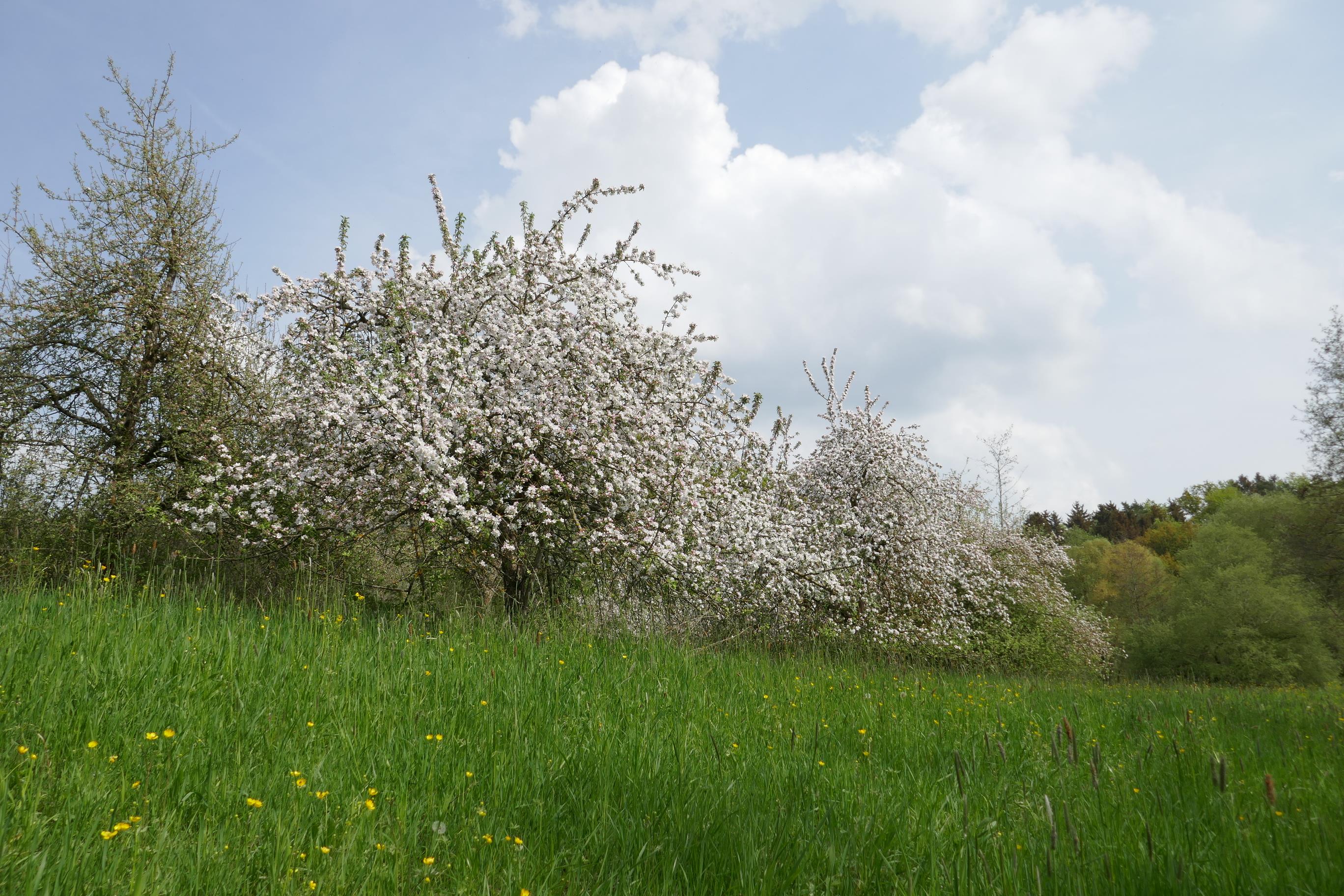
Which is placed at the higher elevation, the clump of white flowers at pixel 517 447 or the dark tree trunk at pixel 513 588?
the clump of white flowers at pixel 517 447

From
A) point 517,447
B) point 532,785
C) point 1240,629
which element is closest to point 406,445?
point 517,447

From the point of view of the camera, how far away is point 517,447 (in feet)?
29.2

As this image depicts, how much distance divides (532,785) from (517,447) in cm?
578

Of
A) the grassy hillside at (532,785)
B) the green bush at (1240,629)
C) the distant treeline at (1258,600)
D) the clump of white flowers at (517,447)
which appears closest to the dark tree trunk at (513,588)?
the clump of white flowers at (517,447)

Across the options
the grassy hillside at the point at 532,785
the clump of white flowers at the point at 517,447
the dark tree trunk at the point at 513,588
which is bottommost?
the grassy hillside at the point at 532,785

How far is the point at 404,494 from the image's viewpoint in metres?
8.88

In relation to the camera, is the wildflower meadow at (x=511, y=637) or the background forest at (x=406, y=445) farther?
the background forest at (x=406, y=445)

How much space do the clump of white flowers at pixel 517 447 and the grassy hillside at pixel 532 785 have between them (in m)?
2.99

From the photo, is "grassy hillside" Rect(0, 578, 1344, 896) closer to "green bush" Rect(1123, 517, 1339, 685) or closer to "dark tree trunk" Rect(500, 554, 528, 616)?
"dark tree trunk" Rect(500, 554, 528, 616)

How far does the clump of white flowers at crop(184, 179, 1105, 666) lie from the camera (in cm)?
876

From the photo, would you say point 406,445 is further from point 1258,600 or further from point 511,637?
point 1258,600

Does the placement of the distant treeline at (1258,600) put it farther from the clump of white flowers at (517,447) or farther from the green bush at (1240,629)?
the clump of white flowers at (517,447)

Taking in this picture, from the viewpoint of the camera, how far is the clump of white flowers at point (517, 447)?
28.7 ft

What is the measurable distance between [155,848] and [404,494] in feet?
21.6
